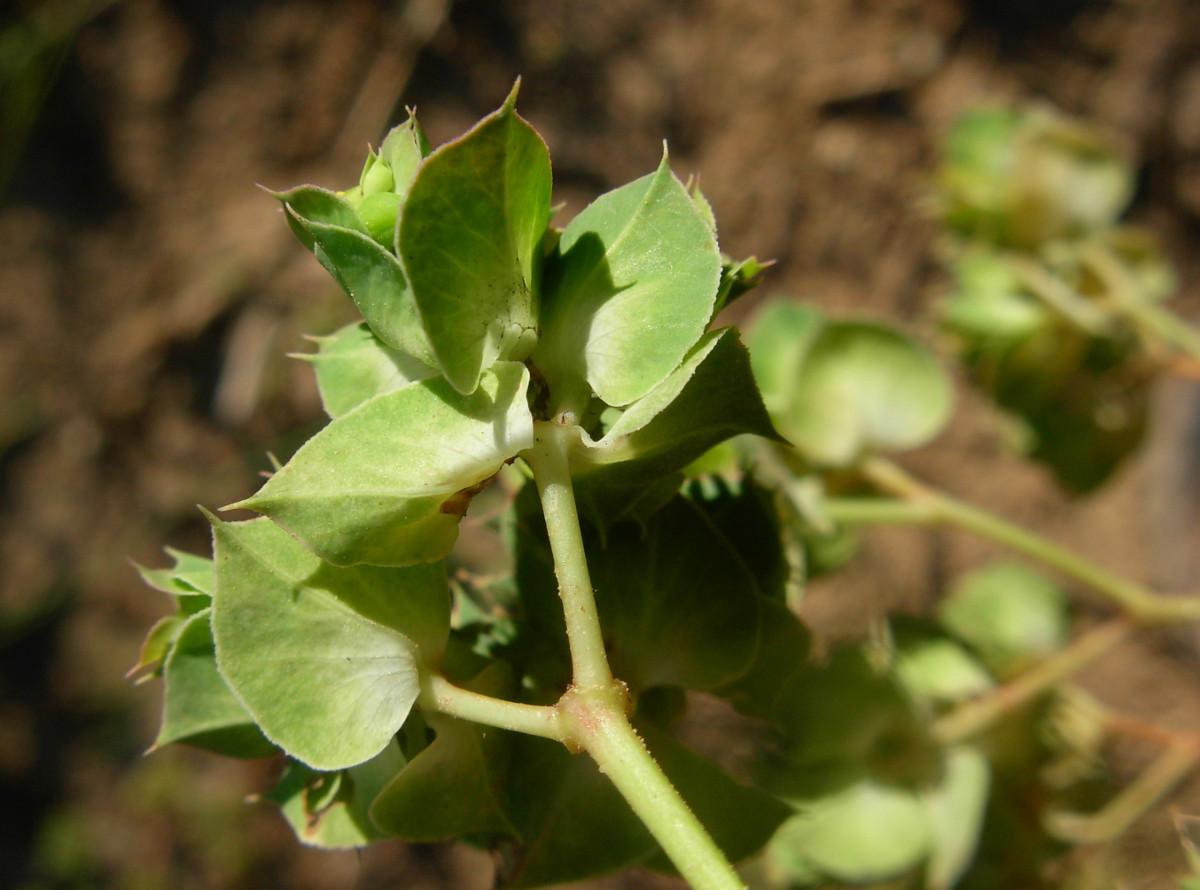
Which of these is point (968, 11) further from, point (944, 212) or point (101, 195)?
point (101, 195)

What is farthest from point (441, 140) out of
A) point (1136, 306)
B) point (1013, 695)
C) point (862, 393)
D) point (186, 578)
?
point (186, 578)

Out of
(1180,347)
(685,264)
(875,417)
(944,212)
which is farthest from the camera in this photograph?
(944,212)

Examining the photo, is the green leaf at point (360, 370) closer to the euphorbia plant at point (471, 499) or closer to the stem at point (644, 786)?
the euphorbia plant at point (471, 499)

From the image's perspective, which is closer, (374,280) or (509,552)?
(374,280)

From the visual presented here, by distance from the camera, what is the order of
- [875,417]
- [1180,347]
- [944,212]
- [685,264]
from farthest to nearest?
1. [944,212]
2. [1180,347]
3. [875,417]
4. [685,264]

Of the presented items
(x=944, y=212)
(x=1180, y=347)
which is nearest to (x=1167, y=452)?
(x=1180, y=347)

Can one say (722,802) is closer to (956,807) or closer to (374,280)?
(374,280)

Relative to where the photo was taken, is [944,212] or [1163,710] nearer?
[944,212]
